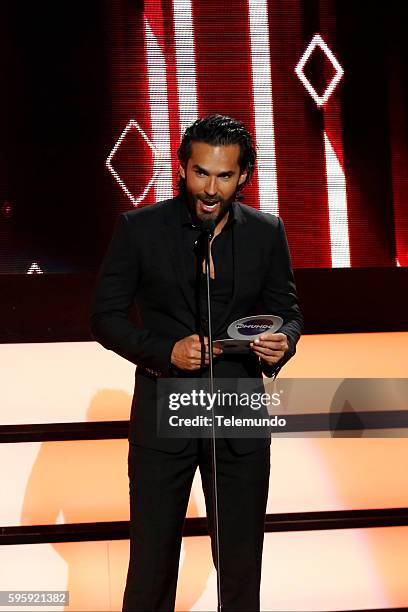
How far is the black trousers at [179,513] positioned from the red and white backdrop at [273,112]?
155 centimetres

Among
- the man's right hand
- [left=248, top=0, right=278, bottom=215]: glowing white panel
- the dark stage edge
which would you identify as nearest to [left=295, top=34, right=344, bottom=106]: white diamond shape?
[left=248, top=0, right=278, bottom=215]: glowing white panel

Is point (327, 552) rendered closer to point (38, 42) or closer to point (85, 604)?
point (85, 604)

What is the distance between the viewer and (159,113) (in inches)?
138

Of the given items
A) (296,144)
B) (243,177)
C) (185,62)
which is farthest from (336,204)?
(243,177)

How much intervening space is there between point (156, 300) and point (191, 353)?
20 centimetres

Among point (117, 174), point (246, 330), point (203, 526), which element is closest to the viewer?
point (246, 330)

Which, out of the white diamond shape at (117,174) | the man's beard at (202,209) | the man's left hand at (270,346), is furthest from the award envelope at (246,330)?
the white diamond shape at (117,174)

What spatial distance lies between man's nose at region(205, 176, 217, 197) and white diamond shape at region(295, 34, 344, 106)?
1.61 metres

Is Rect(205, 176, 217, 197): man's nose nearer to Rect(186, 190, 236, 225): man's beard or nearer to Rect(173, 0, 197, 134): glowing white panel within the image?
Rect(186, 190, 236, 225): man's beard

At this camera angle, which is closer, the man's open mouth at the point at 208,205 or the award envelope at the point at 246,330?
the award envelope at the point at 246,330

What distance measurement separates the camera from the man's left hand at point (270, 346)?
6.66 ft

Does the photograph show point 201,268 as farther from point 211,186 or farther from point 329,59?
point 329,59

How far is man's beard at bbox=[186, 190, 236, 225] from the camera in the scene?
82.7 inches

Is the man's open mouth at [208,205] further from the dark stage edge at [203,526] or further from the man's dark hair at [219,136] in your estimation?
the dark stage edge at [203,526]
